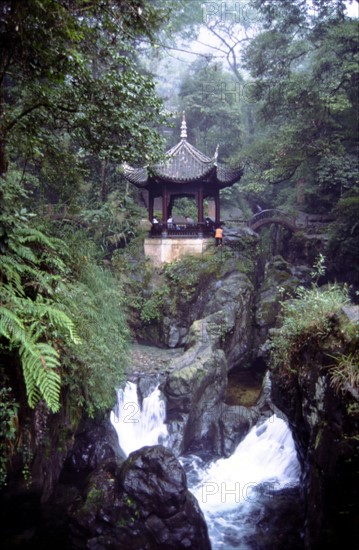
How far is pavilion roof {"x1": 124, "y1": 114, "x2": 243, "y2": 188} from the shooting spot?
46.5ft

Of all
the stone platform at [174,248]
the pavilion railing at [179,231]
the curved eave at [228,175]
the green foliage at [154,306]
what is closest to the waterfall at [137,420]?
the green foliage at [154,306]

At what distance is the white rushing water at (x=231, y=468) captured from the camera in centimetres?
706

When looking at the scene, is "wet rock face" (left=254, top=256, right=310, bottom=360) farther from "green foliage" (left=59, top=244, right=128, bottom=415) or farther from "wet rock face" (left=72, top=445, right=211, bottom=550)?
"green foliage" (left=59, top=244, right=128, bottom=415)

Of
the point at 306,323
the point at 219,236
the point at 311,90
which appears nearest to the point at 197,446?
the point at 306,323

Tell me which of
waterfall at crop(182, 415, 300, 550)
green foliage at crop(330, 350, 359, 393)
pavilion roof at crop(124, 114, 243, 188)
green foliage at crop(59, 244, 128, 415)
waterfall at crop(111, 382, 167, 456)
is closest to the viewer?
green foliage at crop(330, 350, 359, 393)

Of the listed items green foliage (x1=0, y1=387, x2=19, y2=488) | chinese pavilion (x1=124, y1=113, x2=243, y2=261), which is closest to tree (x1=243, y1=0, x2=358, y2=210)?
chinese pavilion (x1=124, y1=113, x2=243, y2=261)

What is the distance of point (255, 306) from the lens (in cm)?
1297

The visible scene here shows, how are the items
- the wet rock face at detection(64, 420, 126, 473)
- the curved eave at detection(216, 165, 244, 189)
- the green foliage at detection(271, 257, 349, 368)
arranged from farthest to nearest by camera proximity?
the curved eave at detection(216, 165, 244, 189) < the wet rock face at detection(64, 420, 126, 473) < the green foliage at detection(271, 257, 349, 368)

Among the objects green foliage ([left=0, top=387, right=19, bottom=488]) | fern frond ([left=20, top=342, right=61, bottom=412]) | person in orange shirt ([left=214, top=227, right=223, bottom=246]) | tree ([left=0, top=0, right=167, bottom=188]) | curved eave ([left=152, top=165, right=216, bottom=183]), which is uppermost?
curved eave ([left=152, top=165, right=216, bottom=183])

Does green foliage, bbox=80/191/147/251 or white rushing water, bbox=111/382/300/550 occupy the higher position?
green foliage, bbox=80/191/147/251

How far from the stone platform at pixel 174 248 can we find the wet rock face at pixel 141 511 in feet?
30.9

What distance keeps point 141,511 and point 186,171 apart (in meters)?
11.9

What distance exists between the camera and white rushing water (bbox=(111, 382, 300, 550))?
706 centimetres

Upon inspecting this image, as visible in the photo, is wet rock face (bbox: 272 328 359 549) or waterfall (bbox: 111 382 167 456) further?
waterfall (bbox: 111 382 167 456)
